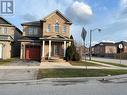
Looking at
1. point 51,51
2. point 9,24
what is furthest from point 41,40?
point 9,24

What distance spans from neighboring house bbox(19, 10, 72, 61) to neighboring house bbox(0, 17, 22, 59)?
2.27 meters

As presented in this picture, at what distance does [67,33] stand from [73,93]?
1355 inches

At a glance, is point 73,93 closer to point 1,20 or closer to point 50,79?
point 50,79

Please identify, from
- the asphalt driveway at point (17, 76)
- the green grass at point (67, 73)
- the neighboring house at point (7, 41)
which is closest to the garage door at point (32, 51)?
the neighboring house at point (7, 41)

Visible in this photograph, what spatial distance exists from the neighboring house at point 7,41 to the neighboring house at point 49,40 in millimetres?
2268

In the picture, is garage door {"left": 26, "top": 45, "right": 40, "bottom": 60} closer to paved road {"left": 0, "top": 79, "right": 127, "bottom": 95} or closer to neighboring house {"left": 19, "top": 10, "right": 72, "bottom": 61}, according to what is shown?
neighboring house {"left": 19, "top": 10, "right": 72, "bottom": 61}

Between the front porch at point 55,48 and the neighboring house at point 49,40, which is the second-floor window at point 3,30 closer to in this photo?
the neighboring house at point 49,40

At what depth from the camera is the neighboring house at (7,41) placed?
146 ft

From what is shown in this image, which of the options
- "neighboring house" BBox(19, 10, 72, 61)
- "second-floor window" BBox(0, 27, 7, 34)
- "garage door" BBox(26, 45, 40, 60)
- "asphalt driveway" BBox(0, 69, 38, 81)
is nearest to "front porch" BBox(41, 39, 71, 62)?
"neighboring house" BBox(19, 10, 72, 61)

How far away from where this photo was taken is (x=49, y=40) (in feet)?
141

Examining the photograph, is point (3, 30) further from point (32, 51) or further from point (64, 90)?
point (64, 90)

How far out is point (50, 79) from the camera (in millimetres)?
18156

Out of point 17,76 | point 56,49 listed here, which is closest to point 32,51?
point 56,49

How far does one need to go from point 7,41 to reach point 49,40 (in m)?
7.46
